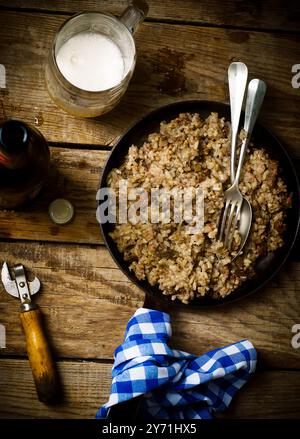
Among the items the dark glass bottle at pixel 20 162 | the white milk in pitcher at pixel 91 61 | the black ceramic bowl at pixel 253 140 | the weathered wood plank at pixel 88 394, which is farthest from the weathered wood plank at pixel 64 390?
the white milk in pitcher at pixel 91 61

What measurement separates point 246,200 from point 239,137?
0.15 m

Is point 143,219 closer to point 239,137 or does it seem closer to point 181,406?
point 239,137

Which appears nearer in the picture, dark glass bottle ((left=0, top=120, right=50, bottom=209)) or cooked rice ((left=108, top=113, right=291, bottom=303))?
dark glass bottle ((left=0, top=120, right=50, bottom=209))

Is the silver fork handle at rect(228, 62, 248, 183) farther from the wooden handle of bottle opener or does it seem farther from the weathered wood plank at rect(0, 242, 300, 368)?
the wooden handle of bottle opener

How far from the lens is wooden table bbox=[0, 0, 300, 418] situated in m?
1.25

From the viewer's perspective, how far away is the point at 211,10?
131 centimetres

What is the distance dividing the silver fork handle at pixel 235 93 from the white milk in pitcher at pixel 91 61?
0.26 meters

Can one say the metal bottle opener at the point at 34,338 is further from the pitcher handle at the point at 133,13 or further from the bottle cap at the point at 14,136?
the pitcher handle at the point at 133,13

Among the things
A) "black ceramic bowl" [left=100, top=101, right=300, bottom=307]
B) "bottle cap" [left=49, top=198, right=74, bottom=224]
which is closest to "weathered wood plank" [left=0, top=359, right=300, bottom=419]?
"black ceramic bowl" [left=100, top=101, right=300, bottom=307]

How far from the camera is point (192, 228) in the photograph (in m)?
1.21

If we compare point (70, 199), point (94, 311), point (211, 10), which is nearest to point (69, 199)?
point (70, 199)

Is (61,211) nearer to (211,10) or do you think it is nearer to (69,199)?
(69,199)

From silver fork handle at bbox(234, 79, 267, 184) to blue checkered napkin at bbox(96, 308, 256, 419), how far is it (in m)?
0.40

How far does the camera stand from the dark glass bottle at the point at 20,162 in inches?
37.8
